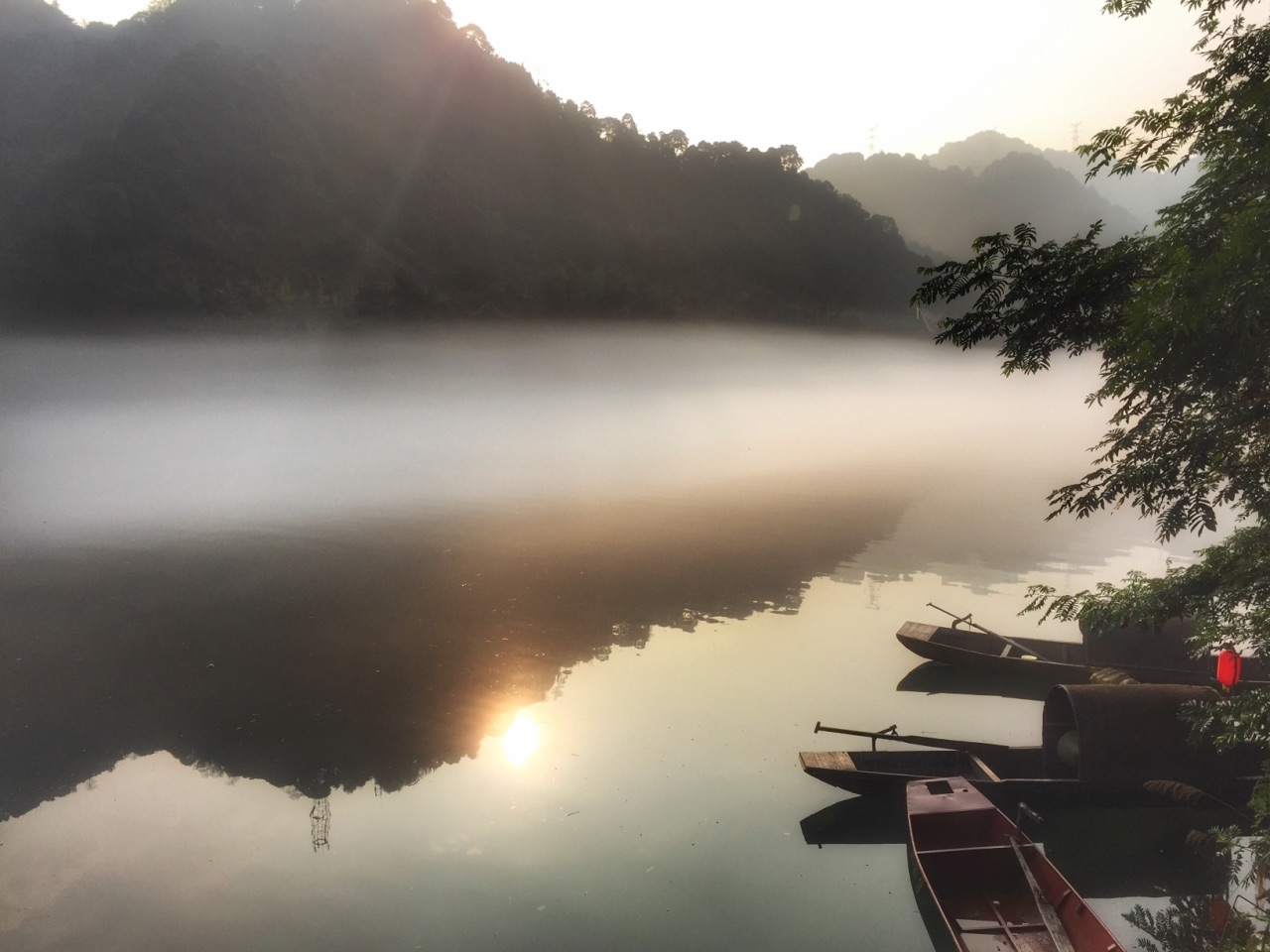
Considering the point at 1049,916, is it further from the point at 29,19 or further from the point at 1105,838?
the point at 29,19

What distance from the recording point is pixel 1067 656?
66.6 ft

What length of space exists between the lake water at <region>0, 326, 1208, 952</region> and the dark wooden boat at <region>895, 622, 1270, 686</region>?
97 cm

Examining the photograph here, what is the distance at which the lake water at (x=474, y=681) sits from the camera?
12023mm

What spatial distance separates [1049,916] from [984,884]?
98 centimetres

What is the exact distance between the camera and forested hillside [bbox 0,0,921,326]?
233 ft

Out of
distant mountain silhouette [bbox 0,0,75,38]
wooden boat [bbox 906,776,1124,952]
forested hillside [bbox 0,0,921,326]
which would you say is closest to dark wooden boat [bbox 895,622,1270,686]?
wooden boat [bbox 906,776,1124,952]

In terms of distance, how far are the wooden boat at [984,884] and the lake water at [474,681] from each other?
1070mm

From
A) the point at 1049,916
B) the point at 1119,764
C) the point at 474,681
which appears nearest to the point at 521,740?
the point at 474,681

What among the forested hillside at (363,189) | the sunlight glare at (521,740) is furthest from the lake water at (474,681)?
the forested hillside at (363,189)

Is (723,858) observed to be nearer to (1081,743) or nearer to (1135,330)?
(1081,743)

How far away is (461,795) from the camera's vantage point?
1484cm

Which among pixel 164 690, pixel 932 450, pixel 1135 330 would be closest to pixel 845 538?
pixel 164 690

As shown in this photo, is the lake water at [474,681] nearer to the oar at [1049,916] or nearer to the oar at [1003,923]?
the oar at [1003,923]

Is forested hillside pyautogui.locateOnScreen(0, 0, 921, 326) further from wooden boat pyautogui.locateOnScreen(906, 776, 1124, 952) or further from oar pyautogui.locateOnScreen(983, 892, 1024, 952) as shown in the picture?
oar pyautogui.locateOnScreen(983, 892, 1024, 952)
